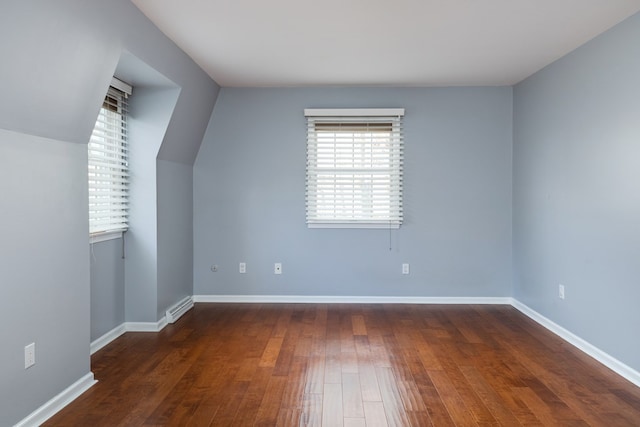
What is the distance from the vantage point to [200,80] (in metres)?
4.32

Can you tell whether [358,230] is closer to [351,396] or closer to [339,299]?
[339,299]

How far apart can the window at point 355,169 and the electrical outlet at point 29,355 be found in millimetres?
3081

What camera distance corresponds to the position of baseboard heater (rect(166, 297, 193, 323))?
4285 mm

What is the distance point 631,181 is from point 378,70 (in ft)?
7.68

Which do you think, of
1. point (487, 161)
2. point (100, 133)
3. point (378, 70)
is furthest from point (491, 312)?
point (100, 133)

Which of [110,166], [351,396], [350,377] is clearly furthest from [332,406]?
[110,166]

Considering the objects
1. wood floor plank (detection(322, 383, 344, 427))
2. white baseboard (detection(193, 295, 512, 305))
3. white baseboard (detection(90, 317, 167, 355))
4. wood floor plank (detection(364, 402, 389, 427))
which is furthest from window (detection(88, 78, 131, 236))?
wood floor plank (detection(364, 402, 389, 427))

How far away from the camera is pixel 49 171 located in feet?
8.28

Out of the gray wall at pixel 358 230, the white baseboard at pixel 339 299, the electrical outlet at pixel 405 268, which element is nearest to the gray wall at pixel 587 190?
the gray wall at pixel 358 230

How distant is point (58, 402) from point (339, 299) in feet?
10.0

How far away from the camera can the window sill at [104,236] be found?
3.45 metres

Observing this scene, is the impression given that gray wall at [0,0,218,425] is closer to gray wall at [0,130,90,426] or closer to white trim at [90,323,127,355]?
gray wall at [0,130,90,426]

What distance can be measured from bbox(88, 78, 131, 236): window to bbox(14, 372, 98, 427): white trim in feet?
3.72

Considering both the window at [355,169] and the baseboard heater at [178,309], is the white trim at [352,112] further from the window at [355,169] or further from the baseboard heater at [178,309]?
the baseboard heater at [178,309]
